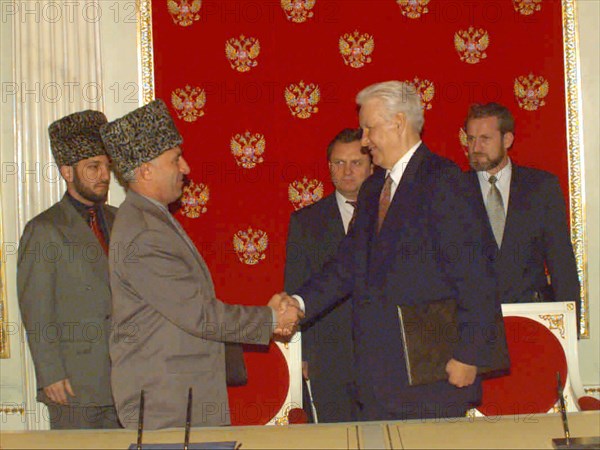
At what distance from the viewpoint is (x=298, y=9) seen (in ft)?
16.3

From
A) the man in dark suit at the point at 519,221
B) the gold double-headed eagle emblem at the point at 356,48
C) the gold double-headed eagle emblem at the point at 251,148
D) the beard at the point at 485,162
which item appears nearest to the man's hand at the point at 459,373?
the man in dark suit at the point at 519,221

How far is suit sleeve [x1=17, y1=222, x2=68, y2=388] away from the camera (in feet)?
12.2

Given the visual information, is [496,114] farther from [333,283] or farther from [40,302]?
[40,302]

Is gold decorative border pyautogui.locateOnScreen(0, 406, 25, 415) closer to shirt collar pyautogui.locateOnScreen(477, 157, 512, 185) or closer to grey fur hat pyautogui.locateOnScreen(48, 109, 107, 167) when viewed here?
grey fur hat pyautogui.locateOnScreen(48, 109, 107, 167)

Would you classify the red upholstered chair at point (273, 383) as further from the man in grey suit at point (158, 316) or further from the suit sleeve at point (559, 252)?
the suit sleeve at point (559, 252)

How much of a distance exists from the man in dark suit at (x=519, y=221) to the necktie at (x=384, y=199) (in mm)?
1090

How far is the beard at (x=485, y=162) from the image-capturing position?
4.51m

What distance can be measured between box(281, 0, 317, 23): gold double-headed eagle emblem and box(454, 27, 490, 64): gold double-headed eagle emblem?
0.81 m

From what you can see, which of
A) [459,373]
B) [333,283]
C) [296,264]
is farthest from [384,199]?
[296,264]

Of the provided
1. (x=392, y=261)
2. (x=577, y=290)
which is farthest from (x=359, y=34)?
(x=392, y=261)

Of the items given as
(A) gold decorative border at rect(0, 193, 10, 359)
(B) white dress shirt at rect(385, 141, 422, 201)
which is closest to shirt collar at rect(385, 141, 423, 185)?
(B) white dress shirt at rect(385, 141, 422, 201)

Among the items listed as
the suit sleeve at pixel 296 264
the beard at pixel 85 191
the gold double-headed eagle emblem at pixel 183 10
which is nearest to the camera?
the beard at pixel 85 191

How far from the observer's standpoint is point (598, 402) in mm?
3260

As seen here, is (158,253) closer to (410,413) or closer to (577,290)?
(410,413)
